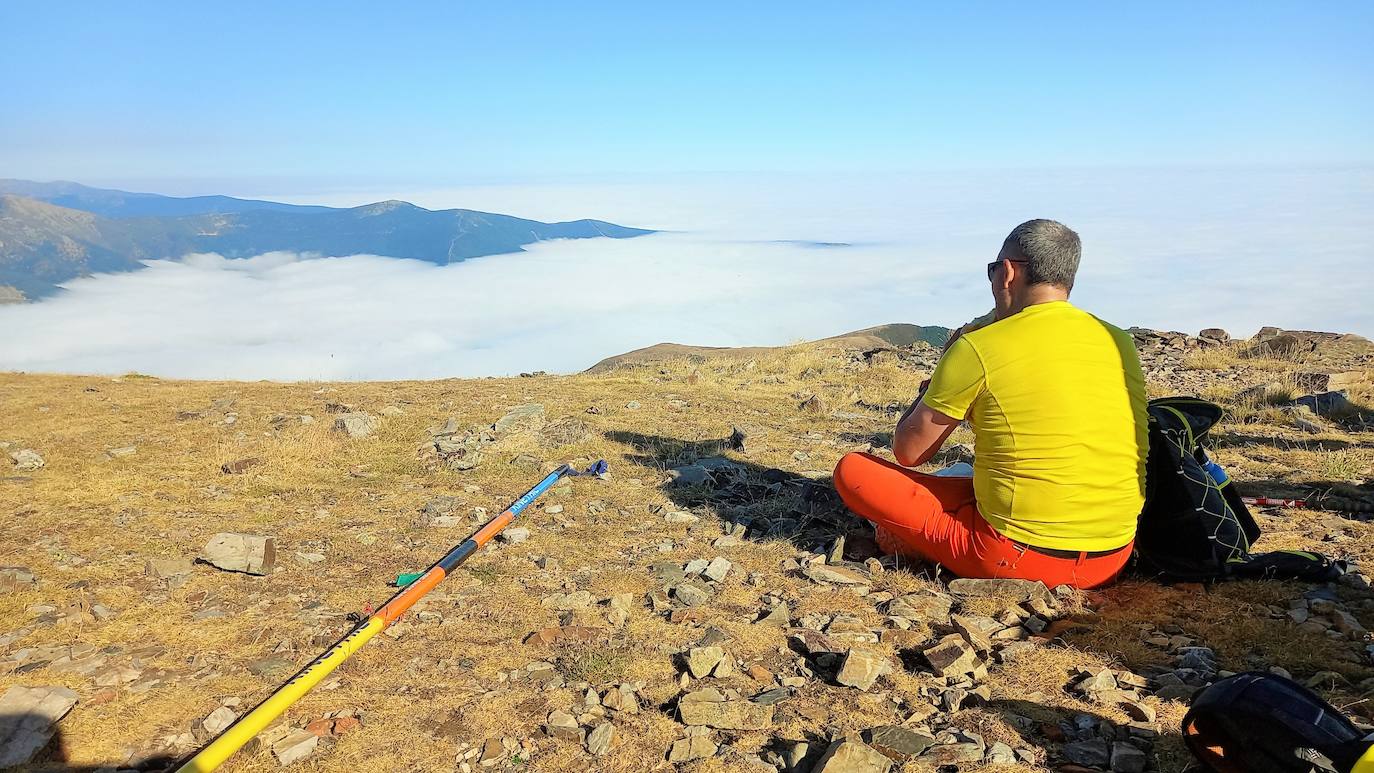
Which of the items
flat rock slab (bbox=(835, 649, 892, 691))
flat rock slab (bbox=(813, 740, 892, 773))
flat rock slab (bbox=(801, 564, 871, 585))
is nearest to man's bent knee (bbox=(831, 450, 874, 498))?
flat rock slab (bbox=(801, 564, 871, 585))

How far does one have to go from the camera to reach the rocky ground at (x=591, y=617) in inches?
120

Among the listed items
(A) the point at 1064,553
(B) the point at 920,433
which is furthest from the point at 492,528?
(A) the point at 1064,553

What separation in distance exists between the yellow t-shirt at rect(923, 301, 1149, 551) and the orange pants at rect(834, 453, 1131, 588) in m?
0.17

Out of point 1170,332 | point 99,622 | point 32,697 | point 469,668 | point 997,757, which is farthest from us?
point 1170,332

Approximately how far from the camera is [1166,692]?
3209 millimetres

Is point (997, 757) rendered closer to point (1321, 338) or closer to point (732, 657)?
point (732, 657)

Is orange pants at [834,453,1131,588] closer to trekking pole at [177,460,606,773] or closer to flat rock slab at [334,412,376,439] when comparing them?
trekking pole at [177,460,606,773]

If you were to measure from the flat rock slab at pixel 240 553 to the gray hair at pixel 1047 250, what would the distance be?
472cm

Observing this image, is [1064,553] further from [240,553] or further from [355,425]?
[355,425]

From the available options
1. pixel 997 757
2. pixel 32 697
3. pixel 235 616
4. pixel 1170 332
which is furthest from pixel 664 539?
pixel 1170 332

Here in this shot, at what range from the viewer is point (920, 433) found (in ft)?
13.0

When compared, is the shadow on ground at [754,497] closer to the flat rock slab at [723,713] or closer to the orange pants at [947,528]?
the orange pants at [947,528]

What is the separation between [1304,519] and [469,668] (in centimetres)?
567

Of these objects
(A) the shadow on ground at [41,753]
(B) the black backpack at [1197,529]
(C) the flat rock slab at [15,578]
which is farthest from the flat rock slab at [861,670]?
(C) the flat rock slab at [15,578]
